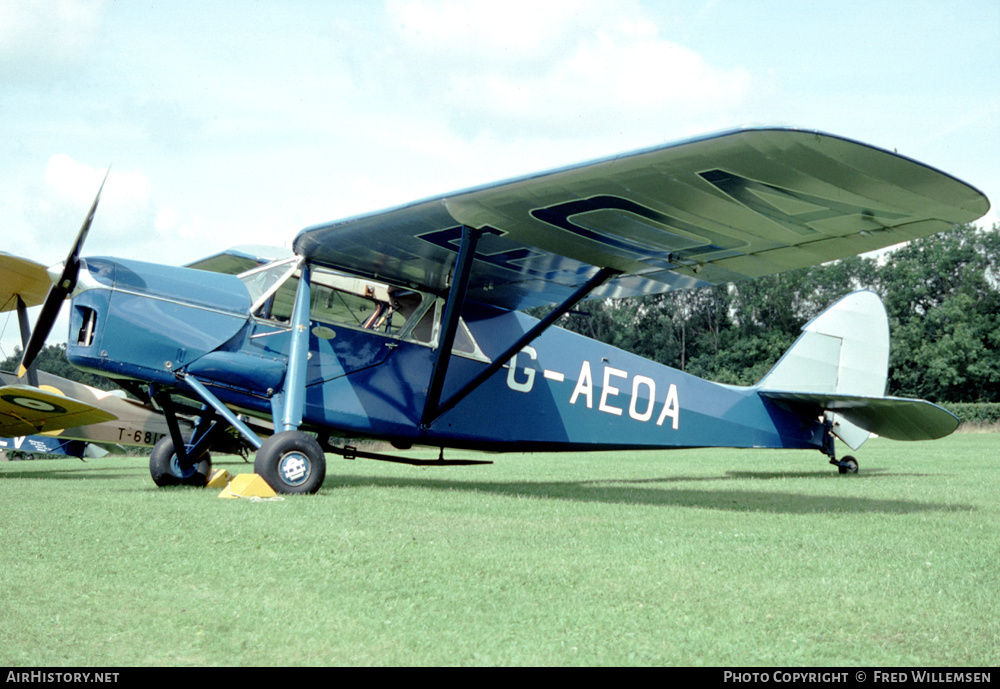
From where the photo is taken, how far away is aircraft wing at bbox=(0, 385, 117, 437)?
10.2 meters

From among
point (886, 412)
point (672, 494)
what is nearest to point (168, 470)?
point (672, 494)

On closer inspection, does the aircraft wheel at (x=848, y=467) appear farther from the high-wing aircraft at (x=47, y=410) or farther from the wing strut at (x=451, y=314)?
the high-wing aircraft at (x=47, y=410)

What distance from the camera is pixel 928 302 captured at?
208ft

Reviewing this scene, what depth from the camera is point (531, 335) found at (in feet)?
27.7

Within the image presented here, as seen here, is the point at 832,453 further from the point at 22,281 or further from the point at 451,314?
the point at 22,281

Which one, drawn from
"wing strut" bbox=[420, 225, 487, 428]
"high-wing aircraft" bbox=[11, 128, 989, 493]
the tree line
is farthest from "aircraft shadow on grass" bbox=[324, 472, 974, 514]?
the tree line

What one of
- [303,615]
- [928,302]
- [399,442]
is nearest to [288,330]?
[399,442]

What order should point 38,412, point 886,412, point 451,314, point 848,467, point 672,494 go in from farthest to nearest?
point 848,467, point 38,412, point 886,412, point 672,494, point 451,314

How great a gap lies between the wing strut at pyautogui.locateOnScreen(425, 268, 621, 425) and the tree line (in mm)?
52069

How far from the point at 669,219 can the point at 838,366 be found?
6.86 metres

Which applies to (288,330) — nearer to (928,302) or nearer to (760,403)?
(760,403)

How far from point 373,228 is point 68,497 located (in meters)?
3.70

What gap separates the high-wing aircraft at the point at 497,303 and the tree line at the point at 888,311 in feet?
165
